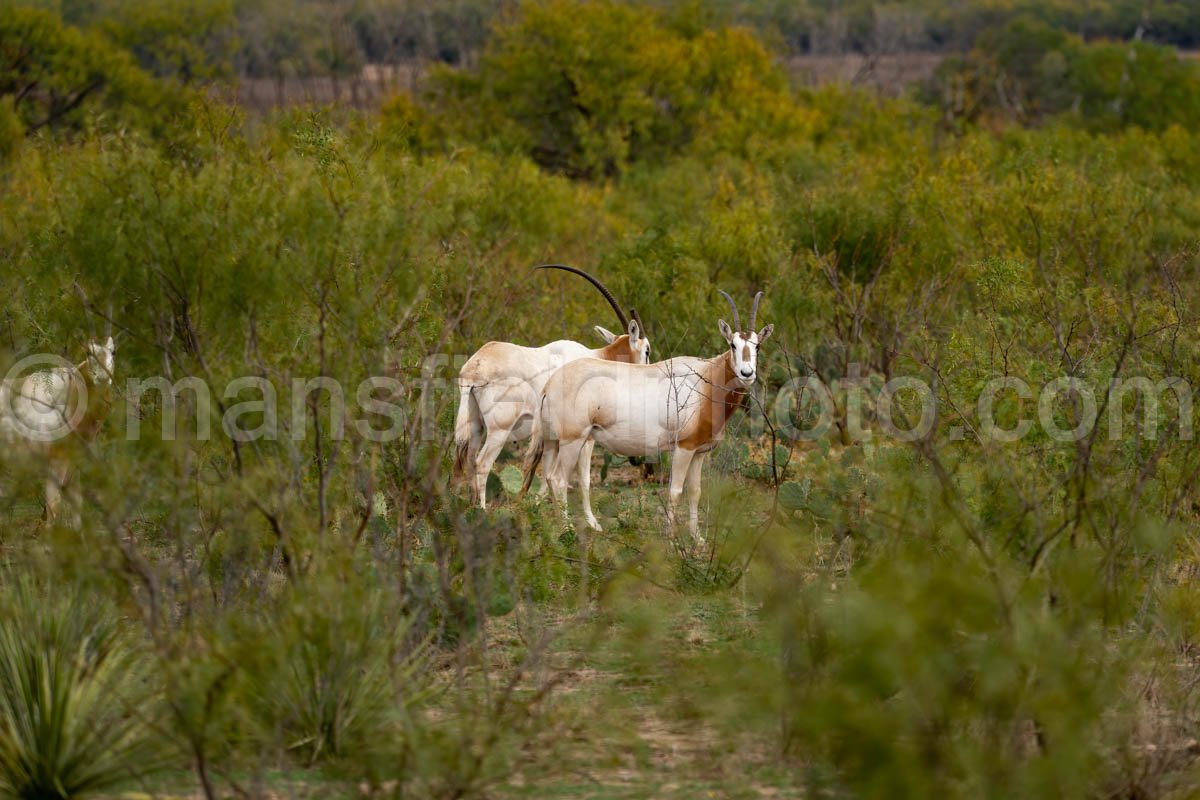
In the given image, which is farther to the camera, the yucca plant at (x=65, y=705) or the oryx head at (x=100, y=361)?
the oryx head at (x=100, y=361)

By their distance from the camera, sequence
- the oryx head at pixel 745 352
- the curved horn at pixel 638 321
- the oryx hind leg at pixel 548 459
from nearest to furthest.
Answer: the oryx head at pixel 745 352 → the oryx hind leg at pixel 548 459 → the curved horn at pixel 638 321

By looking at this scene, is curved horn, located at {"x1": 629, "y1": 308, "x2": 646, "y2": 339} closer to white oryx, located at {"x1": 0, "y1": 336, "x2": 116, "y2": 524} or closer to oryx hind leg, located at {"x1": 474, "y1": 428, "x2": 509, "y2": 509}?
oryx hind leg, located at {"x1": 474, "y1": 428, "x2": 509, "y2": 509}

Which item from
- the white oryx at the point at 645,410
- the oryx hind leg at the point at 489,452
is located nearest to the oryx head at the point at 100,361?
the oryx hind leg at the point at 489,452

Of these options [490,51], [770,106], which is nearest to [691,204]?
[770,106]

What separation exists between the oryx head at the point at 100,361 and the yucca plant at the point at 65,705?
1.21 metres

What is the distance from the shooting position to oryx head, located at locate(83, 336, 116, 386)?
24.5 ft

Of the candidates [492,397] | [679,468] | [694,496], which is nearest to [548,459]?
[492,397]

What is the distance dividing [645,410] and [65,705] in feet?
17.6

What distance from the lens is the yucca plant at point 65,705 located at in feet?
18.3

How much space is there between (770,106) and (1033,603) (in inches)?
1344

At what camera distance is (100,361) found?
284 inches

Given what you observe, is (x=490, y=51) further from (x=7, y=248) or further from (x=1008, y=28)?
(x=1008, y=28)

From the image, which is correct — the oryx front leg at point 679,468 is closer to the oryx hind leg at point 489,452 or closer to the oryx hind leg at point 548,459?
the oryx hind leg at point 548,459

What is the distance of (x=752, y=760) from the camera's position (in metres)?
6.05
